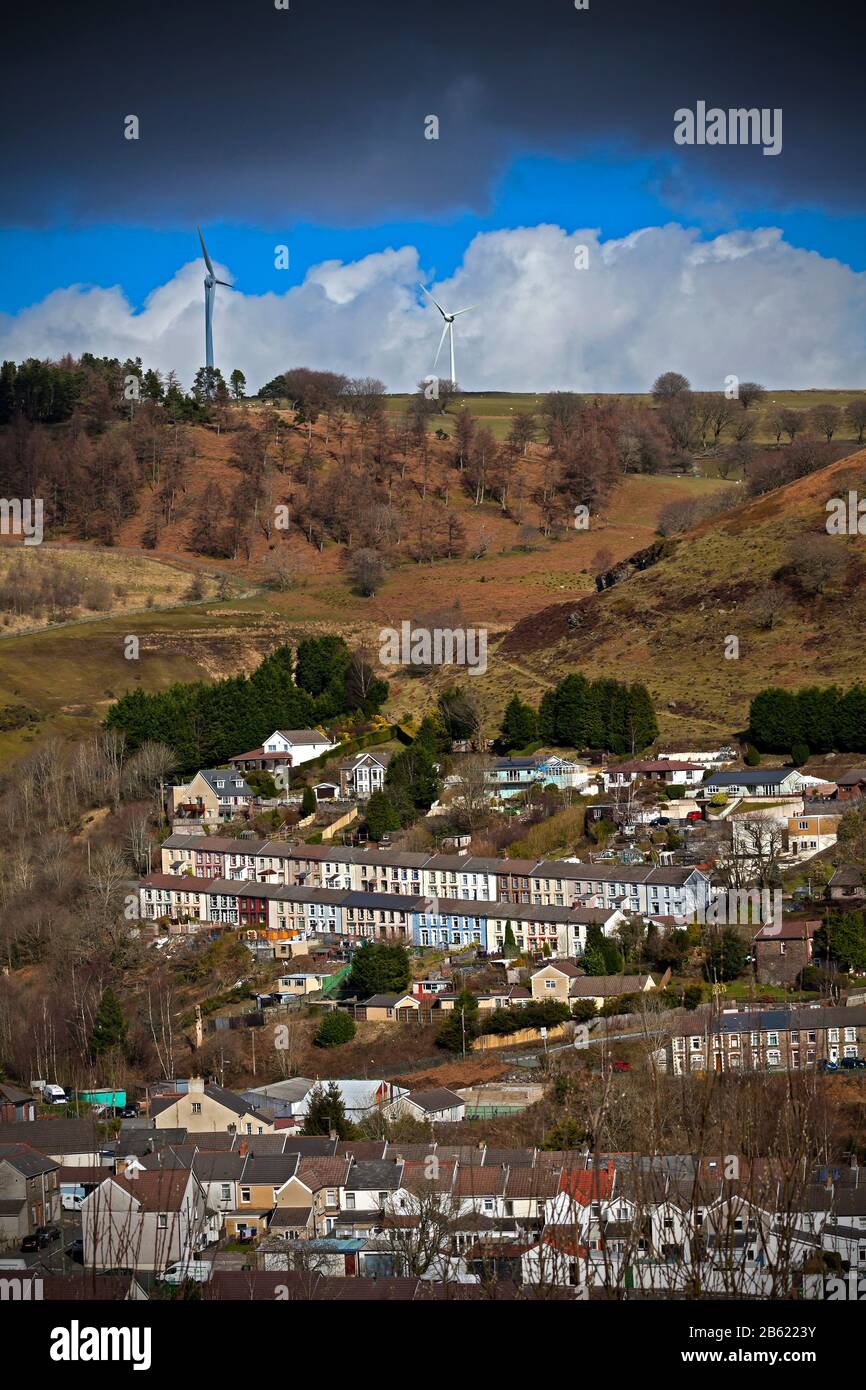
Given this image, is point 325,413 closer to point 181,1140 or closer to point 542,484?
point 542,484

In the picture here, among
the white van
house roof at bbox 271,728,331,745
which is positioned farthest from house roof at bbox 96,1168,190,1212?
house roof at bbox 271,728,331,745

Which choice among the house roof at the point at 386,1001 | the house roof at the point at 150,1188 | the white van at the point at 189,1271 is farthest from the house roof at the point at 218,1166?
the house roof at the point at 386,1001

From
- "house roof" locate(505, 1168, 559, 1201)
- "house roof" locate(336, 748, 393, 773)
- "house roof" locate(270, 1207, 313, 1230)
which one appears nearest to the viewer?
"house roof" locate(505, 1168, 559, 1201)

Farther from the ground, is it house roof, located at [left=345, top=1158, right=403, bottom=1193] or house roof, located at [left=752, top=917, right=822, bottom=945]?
house roof, located at [left=752, top=917, right=822, bottom=945]

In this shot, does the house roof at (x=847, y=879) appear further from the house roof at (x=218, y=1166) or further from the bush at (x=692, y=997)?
the house roof at (x=218, y=1166)

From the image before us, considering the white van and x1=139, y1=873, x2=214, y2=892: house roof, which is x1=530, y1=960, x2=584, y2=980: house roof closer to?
x1=139, y1=873, x2=214, y2=892: house roof
